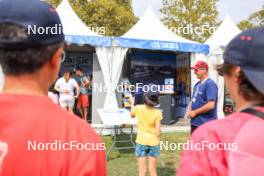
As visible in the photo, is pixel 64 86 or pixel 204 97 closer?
pixel 204 97

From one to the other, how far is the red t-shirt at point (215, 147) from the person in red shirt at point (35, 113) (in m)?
0.37

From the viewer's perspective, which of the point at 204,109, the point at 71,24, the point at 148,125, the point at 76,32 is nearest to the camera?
the point at 148,125

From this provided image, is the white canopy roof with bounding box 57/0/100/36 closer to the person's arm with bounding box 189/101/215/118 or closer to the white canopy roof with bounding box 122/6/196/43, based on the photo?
the white canopy roof with bounding box 122/6/196/43

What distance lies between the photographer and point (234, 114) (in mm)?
1410

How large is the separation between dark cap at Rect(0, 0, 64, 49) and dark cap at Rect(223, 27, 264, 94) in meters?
0.65

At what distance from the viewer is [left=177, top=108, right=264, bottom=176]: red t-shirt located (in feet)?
4.46

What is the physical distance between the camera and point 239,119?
1.37m

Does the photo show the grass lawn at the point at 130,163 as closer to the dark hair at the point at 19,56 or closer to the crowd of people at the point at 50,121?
the crowd of people at the point at 50,121

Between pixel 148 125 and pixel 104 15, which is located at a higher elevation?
pixel 104 15

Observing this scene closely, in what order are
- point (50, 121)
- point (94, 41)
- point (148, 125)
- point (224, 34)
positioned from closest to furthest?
point (50, 121), point (148, 125), point (94, 41), point (224, 34)

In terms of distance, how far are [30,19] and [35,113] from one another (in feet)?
0.97

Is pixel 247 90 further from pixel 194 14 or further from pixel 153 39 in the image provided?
pixel 194 14

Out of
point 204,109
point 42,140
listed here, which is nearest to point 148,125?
point 204,109

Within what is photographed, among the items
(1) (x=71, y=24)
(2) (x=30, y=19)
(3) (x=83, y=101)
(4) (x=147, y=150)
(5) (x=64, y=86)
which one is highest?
(1) (x=71, y=24)
